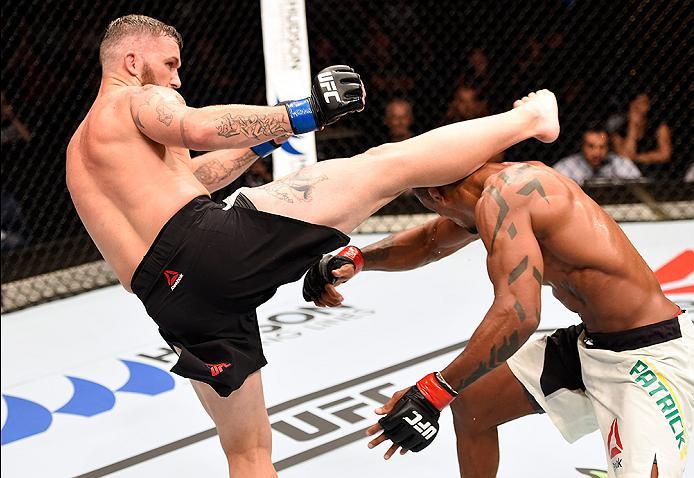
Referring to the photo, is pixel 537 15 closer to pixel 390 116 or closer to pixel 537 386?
pixel 390 116

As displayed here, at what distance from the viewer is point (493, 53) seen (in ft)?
16.7

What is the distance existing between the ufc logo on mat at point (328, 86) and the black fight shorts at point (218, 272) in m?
0.27

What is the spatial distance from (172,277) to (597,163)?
11.4 ft

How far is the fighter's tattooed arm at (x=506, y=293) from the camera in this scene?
5.65 feet

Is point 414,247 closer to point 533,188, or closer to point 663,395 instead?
point 533,188

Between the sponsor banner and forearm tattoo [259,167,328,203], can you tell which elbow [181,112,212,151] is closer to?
forearm tattoo [259,167,328,203]

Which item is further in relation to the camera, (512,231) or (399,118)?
(399,118)

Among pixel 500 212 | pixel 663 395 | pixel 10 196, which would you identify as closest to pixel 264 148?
pixel 500 212

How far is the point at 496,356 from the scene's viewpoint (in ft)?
5.71

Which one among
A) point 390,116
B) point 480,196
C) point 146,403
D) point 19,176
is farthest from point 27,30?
point 480,196

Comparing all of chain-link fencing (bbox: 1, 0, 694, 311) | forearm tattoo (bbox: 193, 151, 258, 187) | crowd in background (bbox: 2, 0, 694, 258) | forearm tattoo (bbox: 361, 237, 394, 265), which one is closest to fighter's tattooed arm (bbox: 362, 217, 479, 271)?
forearm tattoo (bbox: 361, 237, 394, 265)

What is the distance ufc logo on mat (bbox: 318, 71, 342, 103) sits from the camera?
72.0 inches

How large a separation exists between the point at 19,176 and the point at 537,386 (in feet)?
11.0

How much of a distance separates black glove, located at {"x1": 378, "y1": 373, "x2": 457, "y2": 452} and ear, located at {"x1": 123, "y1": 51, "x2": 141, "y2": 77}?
35.9 inches
